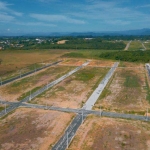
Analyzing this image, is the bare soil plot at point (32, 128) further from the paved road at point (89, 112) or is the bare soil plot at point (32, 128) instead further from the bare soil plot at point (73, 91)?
the bare soil plot at point (73, 91)

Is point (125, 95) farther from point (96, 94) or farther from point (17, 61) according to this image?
point (17, 61)

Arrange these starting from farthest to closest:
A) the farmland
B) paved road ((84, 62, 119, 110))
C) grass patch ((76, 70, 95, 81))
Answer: grass patch ((76, 70, 95, 81)), paved road ((84, 62, 119, 110)), the farmland

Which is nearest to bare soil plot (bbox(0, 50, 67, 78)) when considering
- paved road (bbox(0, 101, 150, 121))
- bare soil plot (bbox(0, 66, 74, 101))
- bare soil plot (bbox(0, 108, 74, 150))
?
bare soil plot (bbox(0, 66, 74, 101))

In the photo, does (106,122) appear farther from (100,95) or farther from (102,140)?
(100,95)

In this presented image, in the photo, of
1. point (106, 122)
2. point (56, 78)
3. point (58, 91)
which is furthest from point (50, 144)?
point (56, 78)

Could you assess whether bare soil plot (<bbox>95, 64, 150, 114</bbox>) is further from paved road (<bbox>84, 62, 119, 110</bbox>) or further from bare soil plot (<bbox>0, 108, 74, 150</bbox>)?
bare soil plot (<bbox>0, 108, 74, 150</bbox>)
